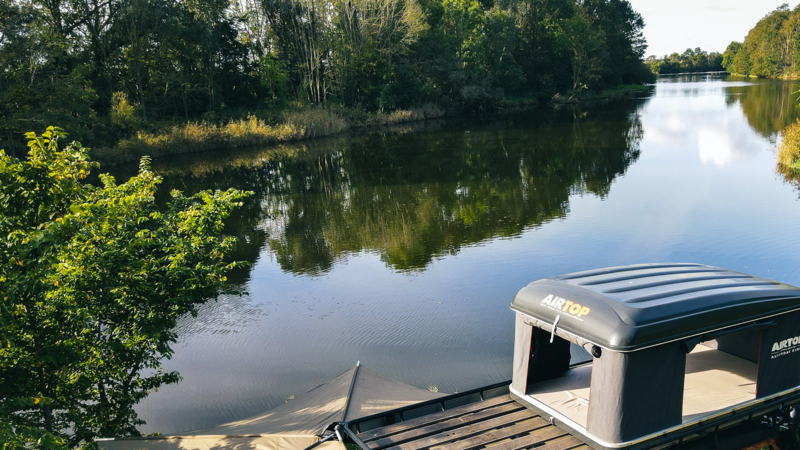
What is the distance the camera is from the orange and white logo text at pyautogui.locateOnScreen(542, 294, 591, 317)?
582 centimetres

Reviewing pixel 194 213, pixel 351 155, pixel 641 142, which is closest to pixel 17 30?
pixel 351 155

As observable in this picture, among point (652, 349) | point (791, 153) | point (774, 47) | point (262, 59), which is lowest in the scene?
point (791, 153)

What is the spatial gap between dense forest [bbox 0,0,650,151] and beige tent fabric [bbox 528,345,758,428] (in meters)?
34.6


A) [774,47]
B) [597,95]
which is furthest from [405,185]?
[774,47]

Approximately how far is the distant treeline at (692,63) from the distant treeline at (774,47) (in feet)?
148

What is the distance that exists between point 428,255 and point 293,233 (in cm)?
565

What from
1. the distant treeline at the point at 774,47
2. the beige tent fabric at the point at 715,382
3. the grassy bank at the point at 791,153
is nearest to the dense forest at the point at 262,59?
the beige tent fabric at the point at 715,382

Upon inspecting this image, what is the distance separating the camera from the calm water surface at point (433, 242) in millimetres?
10586

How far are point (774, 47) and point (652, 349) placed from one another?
133545 millimetres

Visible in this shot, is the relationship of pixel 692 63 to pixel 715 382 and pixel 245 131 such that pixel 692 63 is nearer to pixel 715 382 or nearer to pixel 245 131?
pixel 245 131

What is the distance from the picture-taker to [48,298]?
6637 millimetres

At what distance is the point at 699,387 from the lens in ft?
21.1

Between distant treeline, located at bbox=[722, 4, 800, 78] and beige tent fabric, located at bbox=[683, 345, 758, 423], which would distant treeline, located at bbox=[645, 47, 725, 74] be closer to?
distant treeline, located at bbox=[722, 4, 800, 78]

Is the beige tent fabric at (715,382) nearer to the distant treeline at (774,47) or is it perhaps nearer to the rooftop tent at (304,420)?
the rooftop tent at (304,420)
